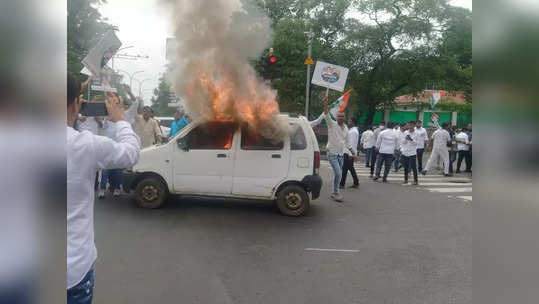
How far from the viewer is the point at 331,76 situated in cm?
1153

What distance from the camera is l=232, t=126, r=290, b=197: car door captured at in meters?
7.14

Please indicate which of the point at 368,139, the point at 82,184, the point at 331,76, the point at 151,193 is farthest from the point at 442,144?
the point at 82,184

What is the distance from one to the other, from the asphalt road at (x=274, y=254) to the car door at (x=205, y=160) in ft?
1.63

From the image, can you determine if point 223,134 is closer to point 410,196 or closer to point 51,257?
point 410,196

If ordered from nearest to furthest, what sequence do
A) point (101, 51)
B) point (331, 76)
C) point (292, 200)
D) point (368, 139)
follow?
point (101, 51) → point (292, 200) → point (331, 76) → point (368, 139)

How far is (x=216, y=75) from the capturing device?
280 inches

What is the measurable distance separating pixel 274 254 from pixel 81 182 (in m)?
3.68

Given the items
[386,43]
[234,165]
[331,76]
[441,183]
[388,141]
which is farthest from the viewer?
[386,43]

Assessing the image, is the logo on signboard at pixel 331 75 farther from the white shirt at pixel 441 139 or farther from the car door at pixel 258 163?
the white shirt at pixel 441 139

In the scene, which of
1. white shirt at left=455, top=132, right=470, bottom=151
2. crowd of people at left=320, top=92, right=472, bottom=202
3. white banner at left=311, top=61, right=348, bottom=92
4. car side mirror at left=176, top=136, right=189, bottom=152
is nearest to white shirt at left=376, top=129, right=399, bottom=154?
crowd of people at left=320, top=92, right=472, bottom=202

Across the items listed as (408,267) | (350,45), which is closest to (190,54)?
(408,267)

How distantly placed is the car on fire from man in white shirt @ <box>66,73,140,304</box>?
16.7 feet

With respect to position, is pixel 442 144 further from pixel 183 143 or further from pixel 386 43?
pixel 386 43

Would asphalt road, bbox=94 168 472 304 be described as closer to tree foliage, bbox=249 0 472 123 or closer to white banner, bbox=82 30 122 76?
white banner, bbox=82 30 122 76
